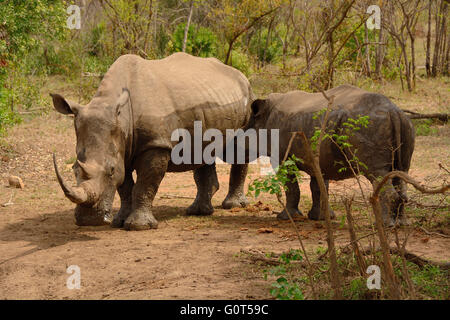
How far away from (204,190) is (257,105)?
135cm

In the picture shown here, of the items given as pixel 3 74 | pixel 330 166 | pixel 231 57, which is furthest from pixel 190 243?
pixel 231 57

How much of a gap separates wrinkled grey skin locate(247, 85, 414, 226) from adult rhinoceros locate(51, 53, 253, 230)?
101 cm

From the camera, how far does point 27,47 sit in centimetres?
1150

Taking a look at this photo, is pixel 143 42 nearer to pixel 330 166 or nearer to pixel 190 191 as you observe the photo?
pixel 190 191

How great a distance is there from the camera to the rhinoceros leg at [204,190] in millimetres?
8383

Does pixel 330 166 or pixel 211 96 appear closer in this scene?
pixel 330 166

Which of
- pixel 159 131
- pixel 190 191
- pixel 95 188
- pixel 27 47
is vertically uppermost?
pixel 27 47

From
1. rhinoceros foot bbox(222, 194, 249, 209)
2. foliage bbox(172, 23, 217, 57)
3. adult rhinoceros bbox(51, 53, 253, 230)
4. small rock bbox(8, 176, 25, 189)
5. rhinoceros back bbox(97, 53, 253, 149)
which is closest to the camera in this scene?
adult rhinoceros bbox(51, 53, 253, 230)

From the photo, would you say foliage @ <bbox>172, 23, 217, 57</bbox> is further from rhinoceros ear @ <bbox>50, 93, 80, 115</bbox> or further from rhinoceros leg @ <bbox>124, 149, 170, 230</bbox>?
rhinoceros ear @ <bbox>50, 93, 80, 115</bbox>

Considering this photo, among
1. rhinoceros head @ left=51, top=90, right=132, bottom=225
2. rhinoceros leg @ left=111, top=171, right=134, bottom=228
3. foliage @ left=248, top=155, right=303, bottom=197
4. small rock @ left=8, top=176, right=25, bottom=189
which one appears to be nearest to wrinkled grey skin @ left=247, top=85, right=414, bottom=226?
foliage @ left=248, top=155, right=303, bottom=197

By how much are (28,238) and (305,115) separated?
3.46 meters

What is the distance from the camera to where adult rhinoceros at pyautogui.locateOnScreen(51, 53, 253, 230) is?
6612mm

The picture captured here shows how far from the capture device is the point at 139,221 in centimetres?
732

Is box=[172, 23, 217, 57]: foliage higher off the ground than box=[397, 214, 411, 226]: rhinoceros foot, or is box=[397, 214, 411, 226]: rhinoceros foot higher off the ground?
box=[172, 23, 217, 57]: foliage
